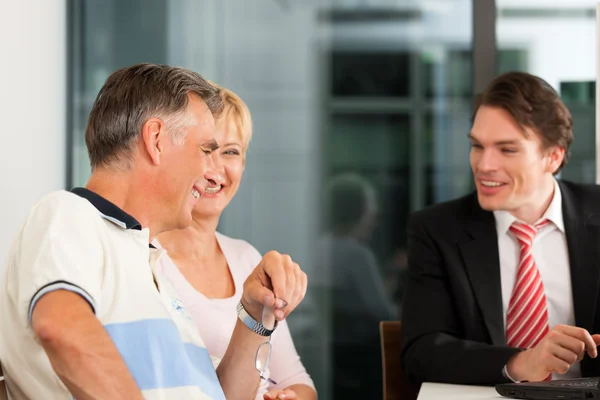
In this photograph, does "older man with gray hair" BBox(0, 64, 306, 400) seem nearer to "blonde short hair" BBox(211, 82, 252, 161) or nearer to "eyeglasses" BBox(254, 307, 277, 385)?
"eyeglasses" BBox(254, 307, 277, 385)

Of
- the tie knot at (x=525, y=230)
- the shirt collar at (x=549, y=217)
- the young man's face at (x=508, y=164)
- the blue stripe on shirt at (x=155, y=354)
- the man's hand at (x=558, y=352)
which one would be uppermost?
the young man's face at (x=508, y=164)

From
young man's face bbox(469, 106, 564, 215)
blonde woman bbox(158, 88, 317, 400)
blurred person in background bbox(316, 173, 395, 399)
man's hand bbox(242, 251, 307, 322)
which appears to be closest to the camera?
man's hand bbox(242, 251, 307, 322)

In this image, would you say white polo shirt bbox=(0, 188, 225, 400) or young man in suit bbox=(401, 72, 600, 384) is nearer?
white polo shirt bbox=(0, 188, 225, 400)

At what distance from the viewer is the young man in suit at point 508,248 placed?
2482 mm

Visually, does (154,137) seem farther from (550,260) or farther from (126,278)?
(550,260)

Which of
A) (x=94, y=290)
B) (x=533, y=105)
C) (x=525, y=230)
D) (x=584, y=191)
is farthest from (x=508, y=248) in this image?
(x=94, y=290)

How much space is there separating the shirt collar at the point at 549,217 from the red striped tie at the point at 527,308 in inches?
3.6

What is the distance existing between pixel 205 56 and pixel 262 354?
1728 mm

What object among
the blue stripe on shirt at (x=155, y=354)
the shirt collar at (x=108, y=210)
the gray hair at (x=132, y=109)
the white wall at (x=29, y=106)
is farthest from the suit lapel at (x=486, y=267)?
the white wall at (x=29, y=106)

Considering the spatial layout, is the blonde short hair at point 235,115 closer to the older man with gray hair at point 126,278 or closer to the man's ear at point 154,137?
the older man with gray hair at point 126,278

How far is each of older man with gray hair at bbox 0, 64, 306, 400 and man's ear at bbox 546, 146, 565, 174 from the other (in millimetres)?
1284

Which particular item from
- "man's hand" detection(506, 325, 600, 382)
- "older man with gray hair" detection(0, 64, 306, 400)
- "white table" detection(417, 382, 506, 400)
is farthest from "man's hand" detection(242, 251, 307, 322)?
"man's hand" detection(506, 325, 600, 382)

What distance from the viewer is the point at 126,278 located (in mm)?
1582

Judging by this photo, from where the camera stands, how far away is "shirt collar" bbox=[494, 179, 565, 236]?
103 inches
